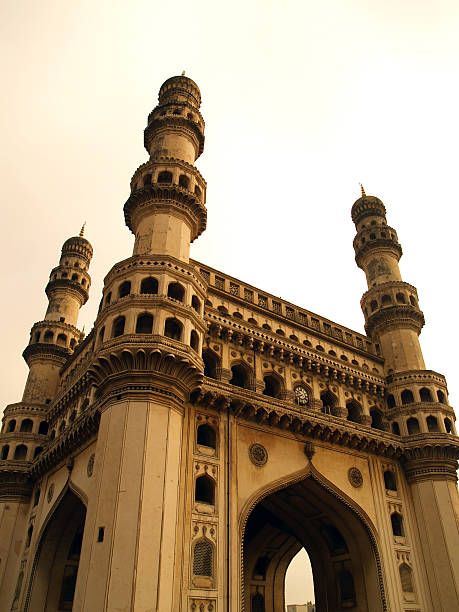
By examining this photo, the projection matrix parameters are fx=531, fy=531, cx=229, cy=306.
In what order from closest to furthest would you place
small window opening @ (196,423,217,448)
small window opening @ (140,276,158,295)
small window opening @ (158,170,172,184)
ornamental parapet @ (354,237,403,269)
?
small window opening @ (196,423,217,448) < small window opening @ (140,276,158,295) < small window opening @ (158,170,172,184) < ornamental parapet @ (354,237,403,269)

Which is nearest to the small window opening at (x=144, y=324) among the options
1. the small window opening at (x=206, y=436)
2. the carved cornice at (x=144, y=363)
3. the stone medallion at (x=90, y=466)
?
the carved cornice at (x=144, y=363)

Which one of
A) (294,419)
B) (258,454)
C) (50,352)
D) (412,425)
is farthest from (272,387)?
(50,352)

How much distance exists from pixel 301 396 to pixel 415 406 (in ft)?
21.9

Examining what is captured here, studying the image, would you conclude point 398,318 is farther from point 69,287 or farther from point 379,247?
point 69,287

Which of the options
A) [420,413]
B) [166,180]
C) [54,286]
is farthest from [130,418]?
[54,286]

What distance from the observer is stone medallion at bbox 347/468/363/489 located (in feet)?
77.1

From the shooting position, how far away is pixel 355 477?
77.9ft

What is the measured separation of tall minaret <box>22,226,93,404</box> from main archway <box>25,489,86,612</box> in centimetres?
896

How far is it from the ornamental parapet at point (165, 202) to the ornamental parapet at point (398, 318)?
13.4 meters

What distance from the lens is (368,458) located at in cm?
2498

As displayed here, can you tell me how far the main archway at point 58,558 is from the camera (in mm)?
23297

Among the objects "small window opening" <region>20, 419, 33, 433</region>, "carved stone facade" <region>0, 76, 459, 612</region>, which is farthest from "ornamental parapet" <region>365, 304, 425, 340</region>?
"small window opening" <region>20, 419, 33, 433</region>

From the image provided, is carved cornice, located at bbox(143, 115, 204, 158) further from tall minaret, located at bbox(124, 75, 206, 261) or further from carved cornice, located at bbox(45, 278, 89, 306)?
carved cornice, located at bbox(45, 278, 89, 306)

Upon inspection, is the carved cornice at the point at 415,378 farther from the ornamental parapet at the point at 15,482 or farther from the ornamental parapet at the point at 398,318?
the ornamental parapet at the point at 15,482
